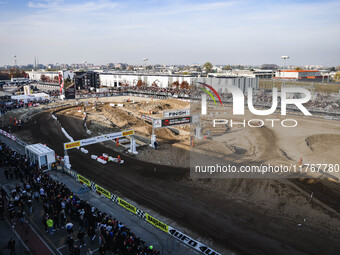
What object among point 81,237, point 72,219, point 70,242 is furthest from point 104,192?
point 70,242

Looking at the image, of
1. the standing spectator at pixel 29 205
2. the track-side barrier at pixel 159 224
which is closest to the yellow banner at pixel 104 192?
the track-side barrier at pixel 159 224

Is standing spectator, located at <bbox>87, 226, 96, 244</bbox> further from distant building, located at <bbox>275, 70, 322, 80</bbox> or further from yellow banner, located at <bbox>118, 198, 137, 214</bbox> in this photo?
distant building, located at <bbox>275, 70, 322, 80</bbox>

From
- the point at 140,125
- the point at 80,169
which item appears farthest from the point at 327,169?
the point at 140,125

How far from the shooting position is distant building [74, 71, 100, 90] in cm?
9312

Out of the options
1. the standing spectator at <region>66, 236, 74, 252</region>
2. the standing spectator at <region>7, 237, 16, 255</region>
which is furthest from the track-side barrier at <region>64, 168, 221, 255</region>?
the standing spectator at <region>7, 237, 16, 255</region>

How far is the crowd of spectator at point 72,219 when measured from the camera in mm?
12188

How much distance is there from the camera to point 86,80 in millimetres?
93750

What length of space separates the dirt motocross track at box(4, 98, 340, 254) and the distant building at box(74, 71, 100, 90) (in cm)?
7094

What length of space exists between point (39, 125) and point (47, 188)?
30.6m

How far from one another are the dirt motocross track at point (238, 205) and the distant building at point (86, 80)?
233 feet

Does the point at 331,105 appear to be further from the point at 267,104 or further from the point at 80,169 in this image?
the point at 80,169

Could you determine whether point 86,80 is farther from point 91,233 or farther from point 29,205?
point 91,233

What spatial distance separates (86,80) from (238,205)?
8593 cm

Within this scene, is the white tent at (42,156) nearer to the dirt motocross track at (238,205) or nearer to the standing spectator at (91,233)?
the dirt motocross track at (238,205)
